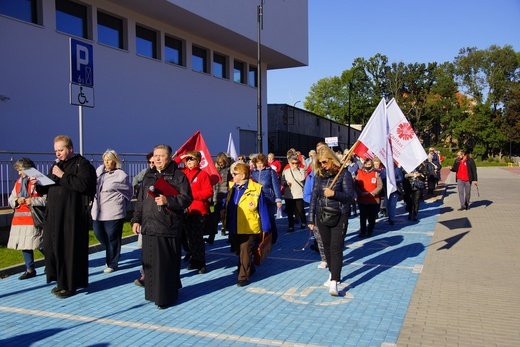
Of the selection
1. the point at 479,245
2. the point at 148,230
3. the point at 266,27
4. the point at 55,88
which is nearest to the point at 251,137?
the point at 266,27

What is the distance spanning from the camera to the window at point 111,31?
56.0 ft

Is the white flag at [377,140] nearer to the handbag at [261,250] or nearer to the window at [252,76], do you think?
the handbag at [261,250]

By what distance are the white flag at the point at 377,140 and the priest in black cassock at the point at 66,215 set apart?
12.9 feet

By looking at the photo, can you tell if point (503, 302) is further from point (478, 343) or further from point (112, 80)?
point (112, 80)

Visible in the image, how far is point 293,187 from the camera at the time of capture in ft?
36.3

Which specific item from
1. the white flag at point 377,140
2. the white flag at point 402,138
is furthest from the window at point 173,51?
the white flag at point 377,140

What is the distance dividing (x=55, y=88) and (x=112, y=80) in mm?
2574

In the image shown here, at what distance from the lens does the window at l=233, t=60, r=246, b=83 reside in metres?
26.2

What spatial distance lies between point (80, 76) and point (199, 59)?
15413 mm

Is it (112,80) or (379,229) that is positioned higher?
(112,80)

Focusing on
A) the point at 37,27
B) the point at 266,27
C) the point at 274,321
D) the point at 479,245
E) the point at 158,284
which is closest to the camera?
the point at 274,321

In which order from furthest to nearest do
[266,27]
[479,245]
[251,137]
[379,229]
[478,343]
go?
1. [251,137]
2. [266,27]
3. [379,229]
4. [479,245]
5. [478,343]

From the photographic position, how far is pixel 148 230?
18.7ft

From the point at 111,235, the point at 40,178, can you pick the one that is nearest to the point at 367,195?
the point at 111,235
